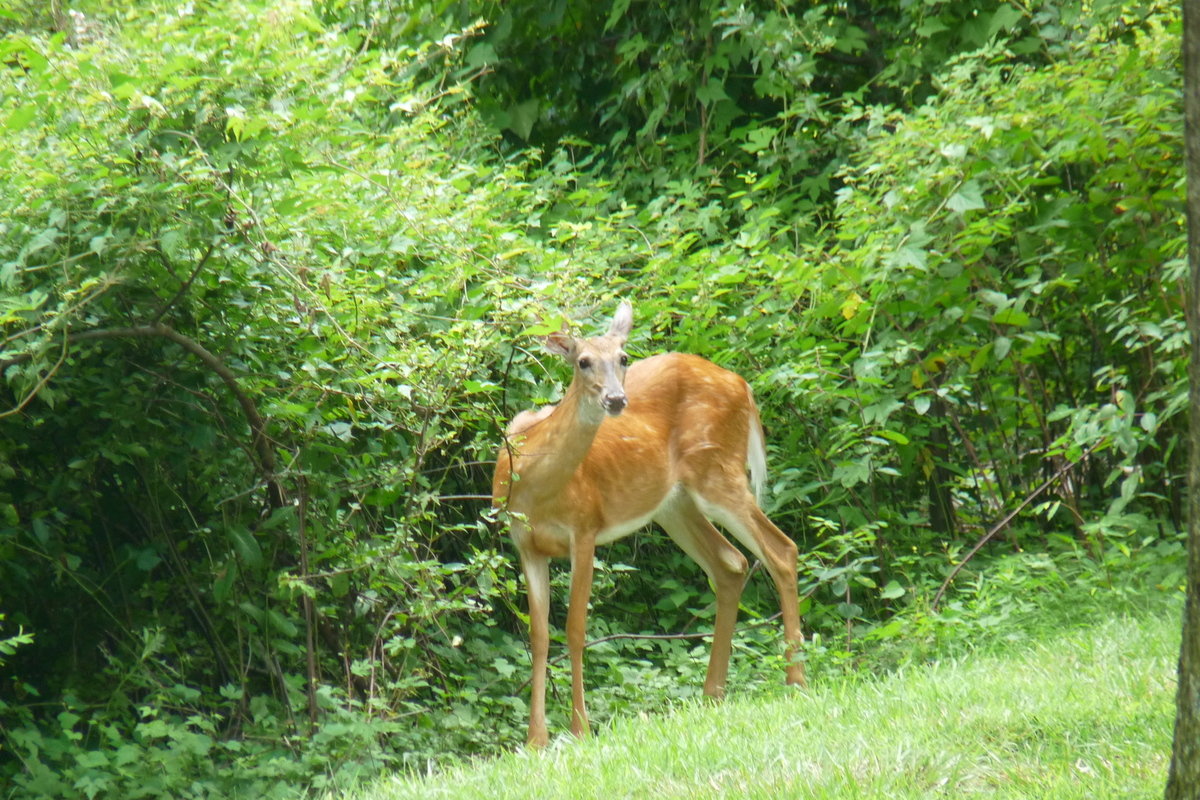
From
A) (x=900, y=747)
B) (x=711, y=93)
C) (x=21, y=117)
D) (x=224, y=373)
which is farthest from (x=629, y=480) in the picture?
(x=711, y=93)

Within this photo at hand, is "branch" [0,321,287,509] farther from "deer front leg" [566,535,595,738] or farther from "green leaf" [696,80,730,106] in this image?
"green leaf" [696,80,730,106]

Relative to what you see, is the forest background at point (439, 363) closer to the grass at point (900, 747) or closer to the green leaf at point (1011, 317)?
the green leaf at point (1011, 317)

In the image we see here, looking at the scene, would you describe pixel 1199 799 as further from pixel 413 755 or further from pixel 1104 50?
pixel 1104 50

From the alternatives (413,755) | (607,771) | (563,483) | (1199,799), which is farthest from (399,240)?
(1199,799)

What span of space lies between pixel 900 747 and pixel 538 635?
2.70m

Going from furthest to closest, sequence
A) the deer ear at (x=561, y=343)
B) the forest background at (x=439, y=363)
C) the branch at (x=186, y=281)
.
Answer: the deer ear at (x=561, y=343), the branch at (x=186, y=281), the forest background at (x=439, y=363)

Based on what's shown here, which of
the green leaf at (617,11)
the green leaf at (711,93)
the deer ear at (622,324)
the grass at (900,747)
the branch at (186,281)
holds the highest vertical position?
the green leaf at (617,11)

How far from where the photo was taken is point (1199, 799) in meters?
3.06

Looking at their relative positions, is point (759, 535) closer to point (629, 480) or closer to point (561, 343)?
point (629, 480)

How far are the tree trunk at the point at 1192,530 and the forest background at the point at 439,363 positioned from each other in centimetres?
292

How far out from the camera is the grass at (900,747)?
3889 millimetres

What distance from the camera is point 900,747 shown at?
13.5ft

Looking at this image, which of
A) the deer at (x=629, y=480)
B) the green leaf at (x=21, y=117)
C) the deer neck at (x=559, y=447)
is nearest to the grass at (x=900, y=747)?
the deer at (x=629, y=480)

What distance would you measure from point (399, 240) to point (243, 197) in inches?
56.0
